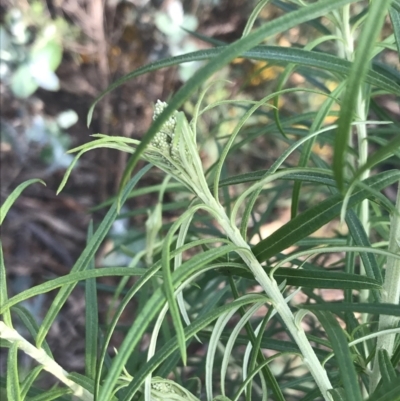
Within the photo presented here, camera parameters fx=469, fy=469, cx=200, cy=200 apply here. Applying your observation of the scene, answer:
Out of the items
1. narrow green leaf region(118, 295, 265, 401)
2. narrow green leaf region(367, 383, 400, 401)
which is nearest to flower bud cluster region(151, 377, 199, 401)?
narrow green leaf region(118, 295, 265, 401)

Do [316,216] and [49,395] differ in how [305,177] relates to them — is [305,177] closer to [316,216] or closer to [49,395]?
[316,216]

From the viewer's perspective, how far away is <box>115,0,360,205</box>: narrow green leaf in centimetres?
21

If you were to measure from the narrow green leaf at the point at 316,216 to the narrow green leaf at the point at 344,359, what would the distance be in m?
0.06

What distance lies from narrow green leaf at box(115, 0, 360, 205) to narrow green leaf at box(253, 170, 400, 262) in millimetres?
134

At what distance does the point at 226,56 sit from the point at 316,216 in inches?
5.9

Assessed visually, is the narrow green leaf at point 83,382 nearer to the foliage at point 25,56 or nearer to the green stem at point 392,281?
the green stem at point 392,281

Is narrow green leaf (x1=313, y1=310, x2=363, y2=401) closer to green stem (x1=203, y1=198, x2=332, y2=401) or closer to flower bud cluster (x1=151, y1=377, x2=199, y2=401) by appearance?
green stem (x1=203, y1=198, x2=332, y2=401)

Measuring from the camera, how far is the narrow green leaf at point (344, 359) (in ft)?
0.95

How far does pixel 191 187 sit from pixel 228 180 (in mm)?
60

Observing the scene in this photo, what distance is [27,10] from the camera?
1.53m

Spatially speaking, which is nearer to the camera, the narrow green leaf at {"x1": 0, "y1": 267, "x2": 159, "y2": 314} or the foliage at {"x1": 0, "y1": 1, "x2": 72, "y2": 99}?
the narrow green leaf at {"x1": 0, "y1": 267, "x2": 159, "y2": 314}

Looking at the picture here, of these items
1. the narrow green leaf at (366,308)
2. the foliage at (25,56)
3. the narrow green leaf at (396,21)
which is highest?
the foliage at (25,56)

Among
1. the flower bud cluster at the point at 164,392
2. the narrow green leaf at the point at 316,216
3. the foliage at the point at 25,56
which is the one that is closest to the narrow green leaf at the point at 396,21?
the narrow green leaf at the point at 316,216

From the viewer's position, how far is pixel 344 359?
11.8 inches
